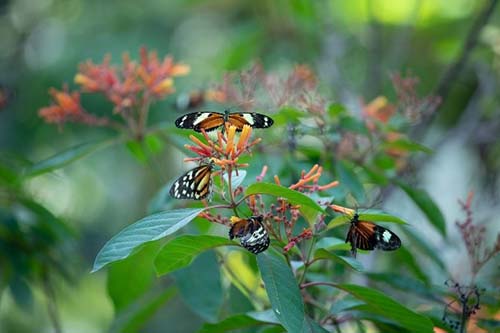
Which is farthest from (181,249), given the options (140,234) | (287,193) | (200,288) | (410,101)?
(410,101)

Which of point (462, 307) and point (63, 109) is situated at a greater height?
point (63, 109)

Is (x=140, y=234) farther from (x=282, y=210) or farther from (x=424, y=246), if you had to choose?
(x=424, y=246)

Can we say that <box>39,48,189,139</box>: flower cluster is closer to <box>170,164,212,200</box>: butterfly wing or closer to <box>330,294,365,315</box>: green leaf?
<box>170,164,212,200</box>: butterfly wing

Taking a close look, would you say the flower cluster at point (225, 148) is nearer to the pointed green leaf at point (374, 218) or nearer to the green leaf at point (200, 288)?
the pointed green leaf at point (374, 218)

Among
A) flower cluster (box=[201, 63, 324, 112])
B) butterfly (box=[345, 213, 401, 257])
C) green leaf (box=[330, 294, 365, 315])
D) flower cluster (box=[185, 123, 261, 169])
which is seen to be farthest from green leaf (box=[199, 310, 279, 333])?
flower cluster (box=[201, 63, 324, 112])

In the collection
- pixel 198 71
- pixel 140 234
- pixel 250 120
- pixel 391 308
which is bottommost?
pixel 391 308

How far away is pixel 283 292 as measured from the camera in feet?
3.81

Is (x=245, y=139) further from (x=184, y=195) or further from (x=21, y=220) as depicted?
(x=21, y=220)

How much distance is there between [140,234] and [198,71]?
140 inches

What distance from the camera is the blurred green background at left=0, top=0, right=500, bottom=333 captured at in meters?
2.68

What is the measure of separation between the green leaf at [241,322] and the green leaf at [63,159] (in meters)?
0.64

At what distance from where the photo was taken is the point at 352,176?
5.49 ft

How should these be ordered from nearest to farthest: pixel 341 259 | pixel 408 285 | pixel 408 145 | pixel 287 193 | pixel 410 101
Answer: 1. pixel 287 193
2. pixel 341 259
3. pixel 408 285
4. pixel 408 145
5. pixel 410 101

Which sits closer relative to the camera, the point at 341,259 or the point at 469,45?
the point at 341,259
